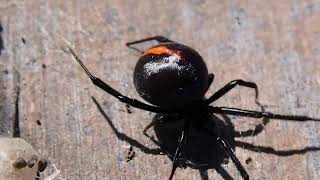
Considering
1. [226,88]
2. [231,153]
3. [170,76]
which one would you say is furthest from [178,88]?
[231,153]

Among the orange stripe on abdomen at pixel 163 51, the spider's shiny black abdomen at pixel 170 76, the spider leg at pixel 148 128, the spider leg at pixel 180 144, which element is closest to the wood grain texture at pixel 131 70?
the spider leg at pixel 148 128

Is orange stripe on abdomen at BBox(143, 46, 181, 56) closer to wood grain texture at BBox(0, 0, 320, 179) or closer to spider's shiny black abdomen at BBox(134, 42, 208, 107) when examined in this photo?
spider's shiny black abdomen at BBox(134, 42, 208, 107)

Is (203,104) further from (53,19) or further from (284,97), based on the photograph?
(53,19)

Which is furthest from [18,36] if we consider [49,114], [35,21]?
[49,114]

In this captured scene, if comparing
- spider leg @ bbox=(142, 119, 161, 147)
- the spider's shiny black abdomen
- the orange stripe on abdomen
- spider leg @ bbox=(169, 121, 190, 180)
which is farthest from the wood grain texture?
the orange stripe on abdomen

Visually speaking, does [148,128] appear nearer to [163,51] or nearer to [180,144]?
[180,144]

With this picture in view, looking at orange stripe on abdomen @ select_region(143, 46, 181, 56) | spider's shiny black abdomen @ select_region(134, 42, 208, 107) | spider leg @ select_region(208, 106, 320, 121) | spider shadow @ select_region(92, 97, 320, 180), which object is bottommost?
spider shadow @ select_region(92, 97, 320, 180)
